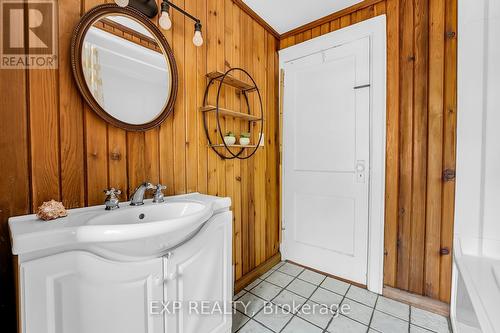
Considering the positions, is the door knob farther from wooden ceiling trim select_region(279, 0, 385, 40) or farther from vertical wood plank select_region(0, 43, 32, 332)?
vertical wood plank select_region(0, 43, 32, 332)

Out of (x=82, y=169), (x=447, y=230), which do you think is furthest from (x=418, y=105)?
(x=82, y=169)

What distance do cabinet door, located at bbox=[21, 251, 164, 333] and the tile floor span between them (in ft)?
2.71

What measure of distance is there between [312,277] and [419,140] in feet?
4.65

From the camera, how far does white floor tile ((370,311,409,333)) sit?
1.36 m

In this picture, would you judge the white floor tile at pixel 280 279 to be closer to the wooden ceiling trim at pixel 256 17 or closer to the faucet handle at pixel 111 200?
the faucet handle at pixel 111 200

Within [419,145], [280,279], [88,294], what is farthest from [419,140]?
[88,294]

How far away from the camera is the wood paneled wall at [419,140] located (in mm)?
1492

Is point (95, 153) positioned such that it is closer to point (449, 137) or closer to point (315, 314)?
point (315, 314)

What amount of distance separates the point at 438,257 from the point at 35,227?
221 cm

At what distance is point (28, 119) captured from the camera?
85cm

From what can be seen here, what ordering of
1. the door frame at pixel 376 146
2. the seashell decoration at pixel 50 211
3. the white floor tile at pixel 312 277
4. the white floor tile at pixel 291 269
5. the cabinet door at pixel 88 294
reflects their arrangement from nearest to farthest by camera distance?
1. the cabinet door at pixel 88 294
2. the seashell decoration at pixel 50 211
3. the door frame at pixel 376 146
4. the white floor tile at pixel 312 277
5. the white floor tile at pixel 291 269

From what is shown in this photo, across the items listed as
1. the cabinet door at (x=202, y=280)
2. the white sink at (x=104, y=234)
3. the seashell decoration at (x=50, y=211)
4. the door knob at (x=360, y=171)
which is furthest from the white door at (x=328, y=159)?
the seashell decoration at (x=50, y=211)

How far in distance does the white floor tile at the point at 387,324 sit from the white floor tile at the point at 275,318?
0.54 metres

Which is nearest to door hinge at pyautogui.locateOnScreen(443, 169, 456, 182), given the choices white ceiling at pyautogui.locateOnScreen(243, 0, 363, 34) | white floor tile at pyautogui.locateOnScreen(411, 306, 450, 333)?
white floor tile at pyautogui.locateOnScreen(411, 306, 450, 333)
